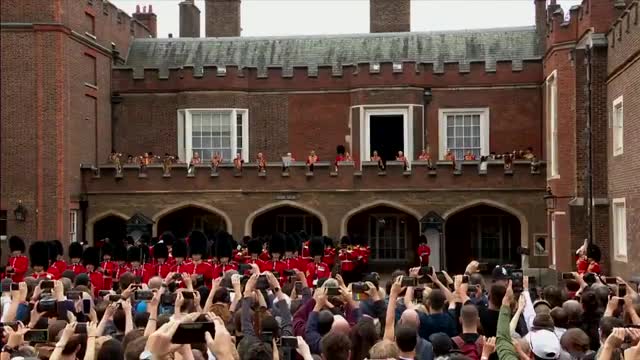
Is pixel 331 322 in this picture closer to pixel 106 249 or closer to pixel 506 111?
pixel 106 249

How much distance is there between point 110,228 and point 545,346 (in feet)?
78.9

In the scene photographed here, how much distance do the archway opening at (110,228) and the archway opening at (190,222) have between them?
1167 mm

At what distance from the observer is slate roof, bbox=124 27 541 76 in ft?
100

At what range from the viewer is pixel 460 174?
26.3 m

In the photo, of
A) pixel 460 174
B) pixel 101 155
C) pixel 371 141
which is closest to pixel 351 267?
pixel 460 174

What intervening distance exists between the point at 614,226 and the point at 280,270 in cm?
784

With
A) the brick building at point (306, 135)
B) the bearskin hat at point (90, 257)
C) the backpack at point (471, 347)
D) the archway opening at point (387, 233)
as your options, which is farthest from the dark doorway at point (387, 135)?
the backpack at point (471, 347)

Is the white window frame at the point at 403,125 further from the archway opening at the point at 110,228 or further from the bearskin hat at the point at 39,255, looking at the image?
the bearskin hat at the point at 39,255

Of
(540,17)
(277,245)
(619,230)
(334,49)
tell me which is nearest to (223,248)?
(277,245)

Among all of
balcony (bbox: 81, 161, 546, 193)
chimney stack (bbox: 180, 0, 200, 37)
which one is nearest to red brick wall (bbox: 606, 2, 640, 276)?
balcony (bbox: 81, 161, 546, 193)

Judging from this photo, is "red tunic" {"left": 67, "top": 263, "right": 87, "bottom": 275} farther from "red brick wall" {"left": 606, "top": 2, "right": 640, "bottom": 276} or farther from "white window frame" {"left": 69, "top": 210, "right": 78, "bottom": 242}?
"white window frame" {"left": 69, "top": 210, "right": 78, "bottom": 242}

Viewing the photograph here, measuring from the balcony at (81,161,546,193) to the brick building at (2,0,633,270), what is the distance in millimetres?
40

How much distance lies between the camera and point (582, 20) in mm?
21734

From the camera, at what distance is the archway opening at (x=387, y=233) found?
28578 millimetres
